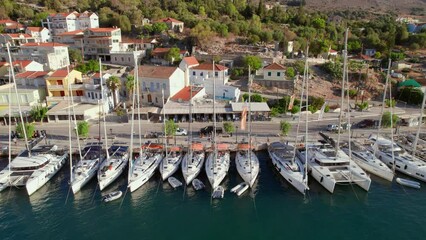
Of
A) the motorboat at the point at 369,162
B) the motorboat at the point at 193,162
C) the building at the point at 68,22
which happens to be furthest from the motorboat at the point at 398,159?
the building at the point at 68,22

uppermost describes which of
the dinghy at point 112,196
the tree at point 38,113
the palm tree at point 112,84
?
the palm tree at point 112,84

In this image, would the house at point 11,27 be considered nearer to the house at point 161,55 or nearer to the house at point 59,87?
the house at point 161,55

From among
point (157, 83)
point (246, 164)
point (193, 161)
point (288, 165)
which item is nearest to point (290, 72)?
point (157, 83)

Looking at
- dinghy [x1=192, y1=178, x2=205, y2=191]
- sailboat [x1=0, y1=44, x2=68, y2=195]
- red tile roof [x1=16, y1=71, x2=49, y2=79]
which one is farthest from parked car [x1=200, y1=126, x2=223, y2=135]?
red tile roof [x1=16, y1=71, x2=49, y2=79]

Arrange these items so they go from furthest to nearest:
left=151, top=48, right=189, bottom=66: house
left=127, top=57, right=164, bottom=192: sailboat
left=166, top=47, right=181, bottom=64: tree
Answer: left=151, top=48, right=189, bottom=66: house
left=166, top=47, right=181, bottom=64: tree
left=127, top=57, right=164, bottom=192: sailboat

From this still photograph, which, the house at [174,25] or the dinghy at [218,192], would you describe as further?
the house at [174,25]

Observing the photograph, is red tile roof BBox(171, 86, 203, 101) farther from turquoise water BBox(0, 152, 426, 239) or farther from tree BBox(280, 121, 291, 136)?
turquoise water BBox(0, 152, 426, 239)
